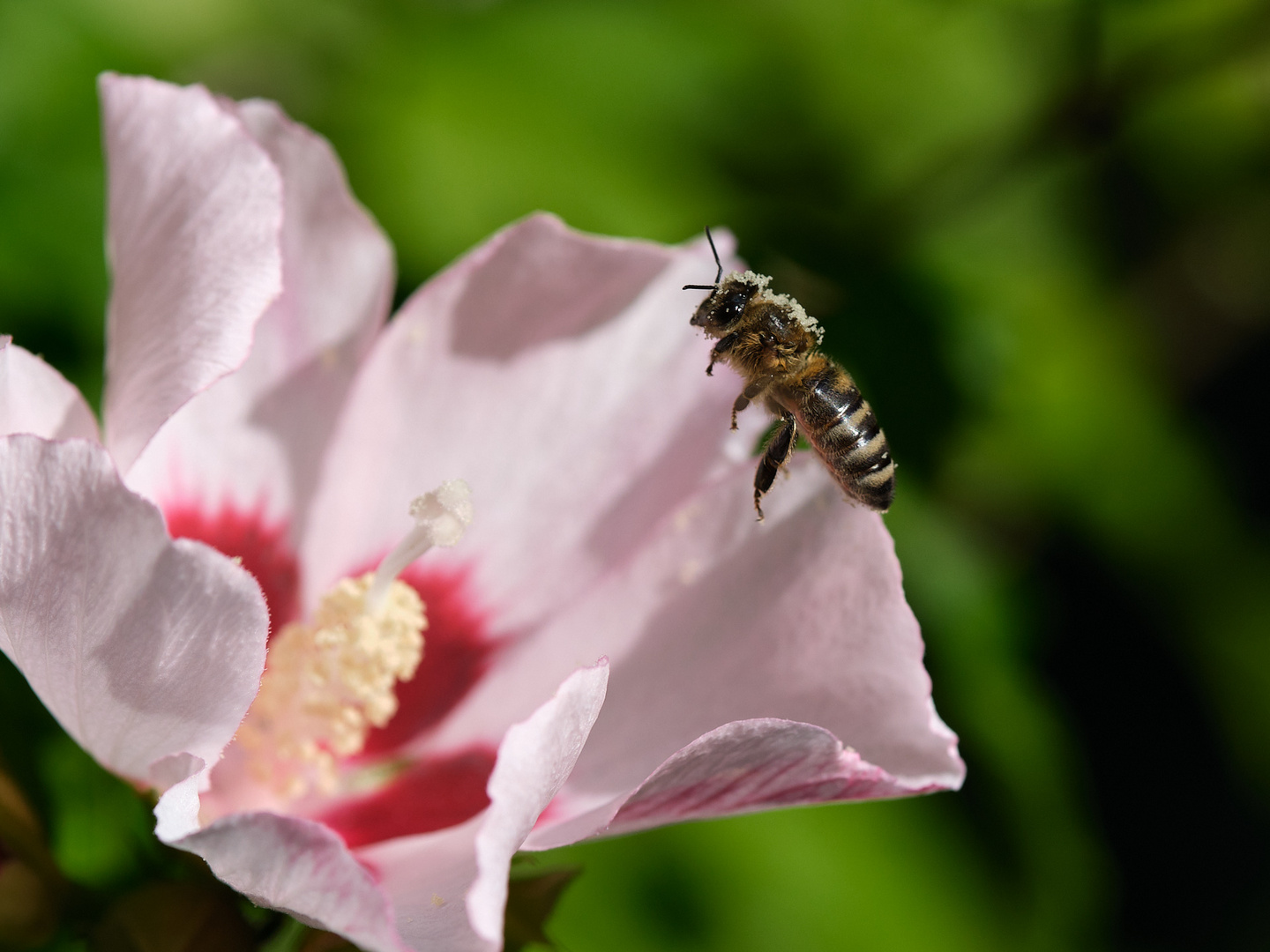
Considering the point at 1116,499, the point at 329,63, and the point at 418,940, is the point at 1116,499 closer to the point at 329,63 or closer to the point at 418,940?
the point at 329,63

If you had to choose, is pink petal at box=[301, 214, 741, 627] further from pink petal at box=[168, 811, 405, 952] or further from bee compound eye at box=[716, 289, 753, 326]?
pink petal at box=[168, 811, 405, 952]

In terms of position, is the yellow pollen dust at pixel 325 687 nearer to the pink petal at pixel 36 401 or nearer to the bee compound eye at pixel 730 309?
the pink petal at pixel 36 401

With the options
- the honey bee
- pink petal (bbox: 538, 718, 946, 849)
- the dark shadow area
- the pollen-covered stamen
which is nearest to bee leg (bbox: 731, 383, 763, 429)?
the honey bee

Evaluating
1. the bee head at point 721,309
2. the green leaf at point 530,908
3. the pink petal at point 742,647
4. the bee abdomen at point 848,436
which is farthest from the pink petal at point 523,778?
the bee head at point 721,309

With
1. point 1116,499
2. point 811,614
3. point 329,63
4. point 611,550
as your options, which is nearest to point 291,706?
point 611,550

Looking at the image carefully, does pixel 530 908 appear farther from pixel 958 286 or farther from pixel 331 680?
pixel 958 286

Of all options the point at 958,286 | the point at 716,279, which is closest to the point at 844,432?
the point at 716,279

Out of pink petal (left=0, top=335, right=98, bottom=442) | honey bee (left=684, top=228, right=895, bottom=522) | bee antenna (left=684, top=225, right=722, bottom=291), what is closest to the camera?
pink petal (left=0, top=335, right=98, bottom=442)
